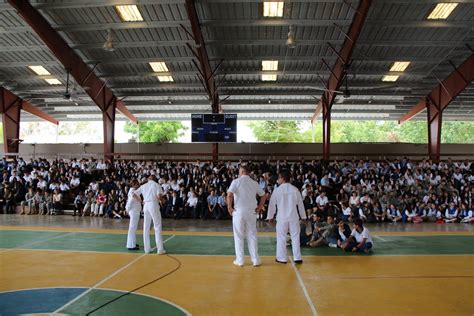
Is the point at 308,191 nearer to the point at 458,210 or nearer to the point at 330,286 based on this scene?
the point at 458,210

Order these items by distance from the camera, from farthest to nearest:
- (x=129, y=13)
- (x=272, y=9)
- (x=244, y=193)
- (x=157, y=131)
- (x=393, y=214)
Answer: (x=157, y=131)
(x=129, y=13)
(x=272, y=9)
(x=393, y=214)
(x=244, y=193)

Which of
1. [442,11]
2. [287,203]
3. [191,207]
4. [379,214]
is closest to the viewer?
[287,203]

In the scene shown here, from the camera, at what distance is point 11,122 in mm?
27609

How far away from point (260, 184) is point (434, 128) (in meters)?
15.1

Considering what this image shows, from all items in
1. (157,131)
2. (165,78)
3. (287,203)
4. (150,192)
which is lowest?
(287,203)

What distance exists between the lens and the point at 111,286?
6141 millimetres

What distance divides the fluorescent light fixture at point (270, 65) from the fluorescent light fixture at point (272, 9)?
423 cm

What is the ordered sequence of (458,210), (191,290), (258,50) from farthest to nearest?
(258,50), (458,210), (191,290)

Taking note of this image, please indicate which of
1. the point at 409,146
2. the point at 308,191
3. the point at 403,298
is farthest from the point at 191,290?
the point at 409,146

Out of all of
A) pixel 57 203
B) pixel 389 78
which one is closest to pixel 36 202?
pixel 57 203

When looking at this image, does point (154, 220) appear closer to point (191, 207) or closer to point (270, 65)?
point (191, 207)

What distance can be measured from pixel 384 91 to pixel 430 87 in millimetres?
3020

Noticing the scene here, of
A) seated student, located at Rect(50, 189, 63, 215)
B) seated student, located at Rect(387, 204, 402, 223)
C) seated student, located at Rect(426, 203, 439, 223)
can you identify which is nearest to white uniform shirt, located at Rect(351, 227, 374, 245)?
seated student, located at Rect(387, 204, 402, 223)

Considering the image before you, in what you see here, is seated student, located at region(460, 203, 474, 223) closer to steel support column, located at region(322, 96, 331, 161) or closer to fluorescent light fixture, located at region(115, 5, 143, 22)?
steel support column, located at region(322, 96, 331, 161)
